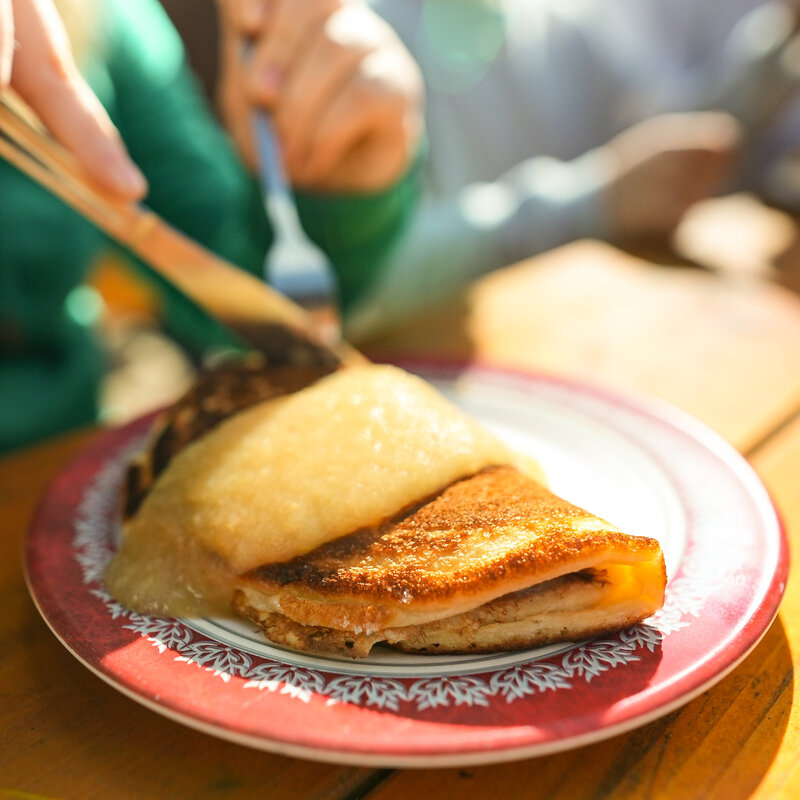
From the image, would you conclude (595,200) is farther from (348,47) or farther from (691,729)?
(691,729)

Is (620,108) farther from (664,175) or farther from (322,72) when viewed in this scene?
(322,72)

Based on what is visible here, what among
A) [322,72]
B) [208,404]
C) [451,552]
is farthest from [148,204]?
[451,552]

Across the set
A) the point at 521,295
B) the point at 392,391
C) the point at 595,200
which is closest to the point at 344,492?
the point at 392,391

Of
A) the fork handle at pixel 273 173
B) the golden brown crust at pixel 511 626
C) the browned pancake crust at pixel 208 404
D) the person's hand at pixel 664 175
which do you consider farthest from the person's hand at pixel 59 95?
the person's hand at pixel 664 175

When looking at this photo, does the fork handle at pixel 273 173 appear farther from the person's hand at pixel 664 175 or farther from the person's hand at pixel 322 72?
the person's hand at pixel 664 175

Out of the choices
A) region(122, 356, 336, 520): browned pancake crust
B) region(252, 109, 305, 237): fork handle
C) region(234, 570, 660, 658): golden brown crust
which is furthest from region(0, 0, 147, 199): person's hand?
region(234, 570, 660, 658): golden brown crust
